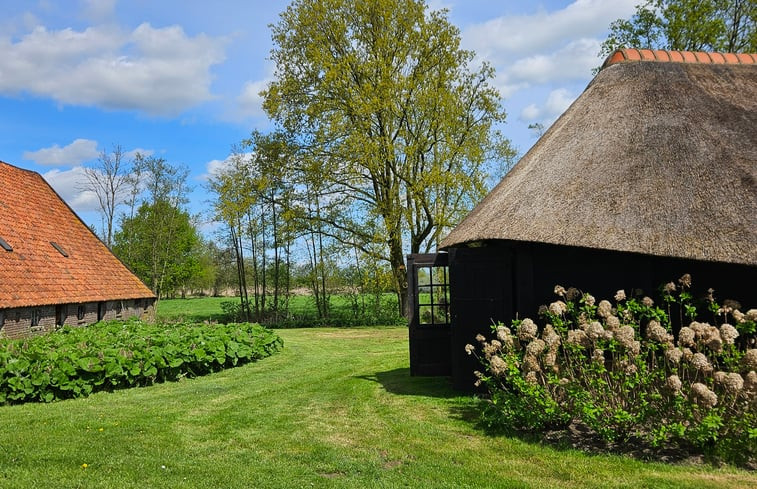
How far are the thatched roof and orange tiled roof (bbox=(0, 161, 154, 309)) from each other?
1180 cm

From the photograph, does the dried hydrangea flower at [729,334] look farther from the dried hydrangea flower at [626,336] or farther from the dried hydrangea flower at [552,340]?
the dried hydrangea flower at [552,340]

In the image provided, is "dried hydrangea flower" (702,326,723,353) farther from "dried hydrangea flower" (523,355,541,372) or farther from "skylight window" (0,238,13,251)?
"skylight window" (0,238,13,251)

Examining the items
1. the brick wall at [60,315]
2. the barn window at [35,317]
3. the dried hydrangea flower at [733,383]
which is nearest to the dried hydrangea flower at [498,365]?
the dried hydrangea flower at [733,383]

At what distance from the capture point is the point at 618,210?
7.14 metres

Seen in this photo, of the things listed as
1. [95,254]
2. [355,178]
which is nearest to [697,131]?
Answer: [355,178]

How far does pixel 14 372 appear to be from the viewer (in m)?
9.34

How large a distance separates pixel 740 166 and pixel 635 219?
1642 mm

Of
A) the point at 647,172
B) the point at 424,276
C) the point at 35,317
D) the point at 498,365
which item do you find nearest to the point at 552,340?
the point at 498,365

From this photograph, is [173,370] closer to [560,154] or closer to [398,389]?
[398,389]

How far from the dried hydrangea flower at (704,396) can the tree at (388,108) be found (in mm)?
16303

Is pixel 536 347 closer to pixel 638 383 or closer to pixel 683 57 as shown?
pixel 638 383

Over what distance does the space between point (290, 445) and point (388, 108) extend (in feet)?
55.9

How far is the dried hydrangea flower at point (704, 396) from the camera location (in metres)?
5.29

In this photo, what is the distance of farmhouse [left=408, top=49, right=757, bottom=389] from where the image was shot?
6.81 m
